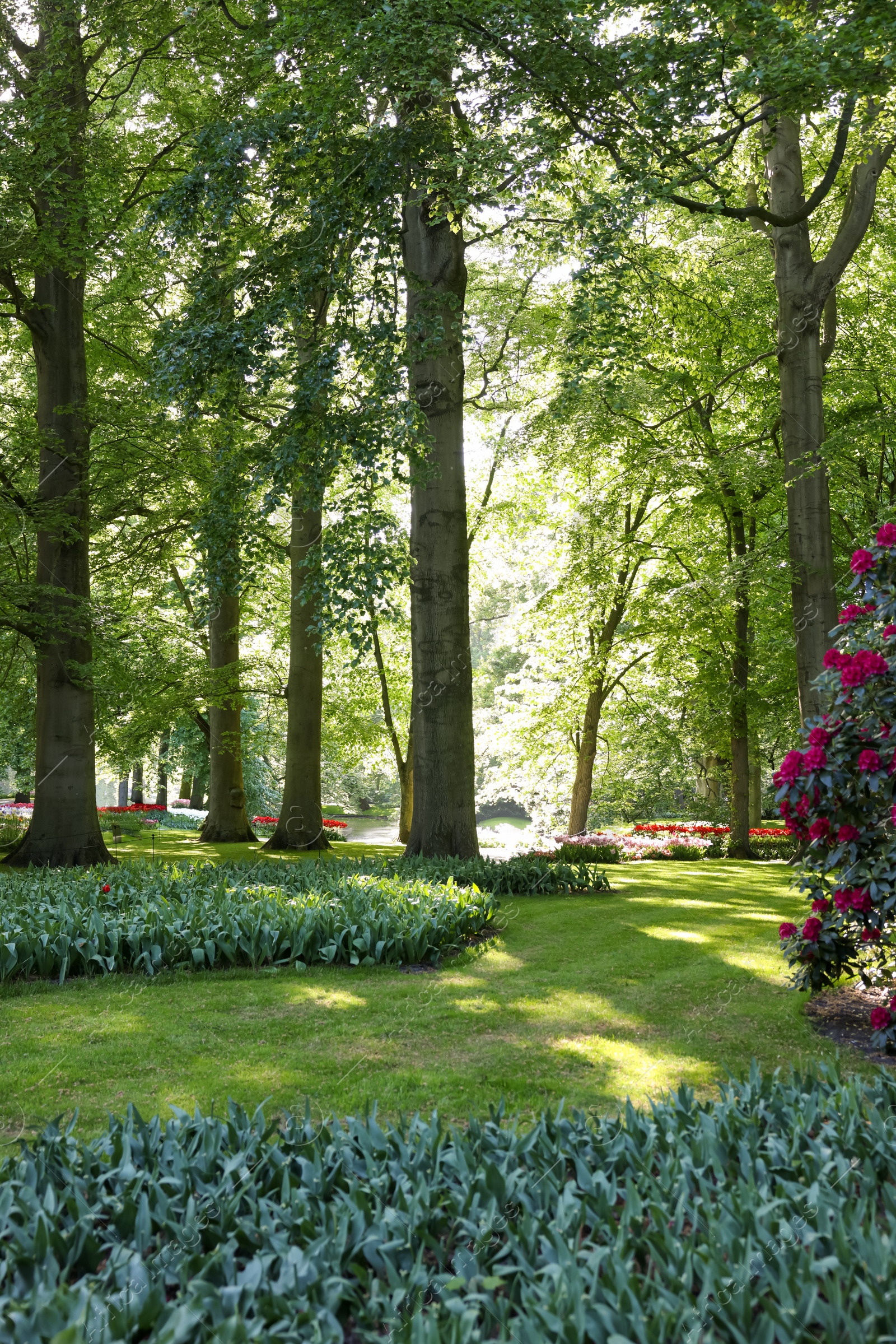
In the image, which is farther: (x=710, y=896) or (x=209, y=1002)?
(x=710, y=896)

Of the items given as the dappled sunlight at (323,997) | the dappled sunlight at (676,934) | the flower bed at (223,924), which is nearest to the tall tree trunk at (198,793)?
the flower bed at (223,924)

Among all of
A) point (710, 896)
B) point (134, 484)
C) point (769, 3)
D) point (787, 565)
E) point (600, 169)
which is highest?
point (600, 169)

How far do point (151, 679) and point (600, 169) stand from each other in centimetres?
1006

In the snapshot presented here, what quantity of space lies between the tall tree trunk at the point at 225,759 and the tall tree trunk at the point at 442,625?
6.74m

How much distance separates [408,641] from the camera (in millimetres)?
20969

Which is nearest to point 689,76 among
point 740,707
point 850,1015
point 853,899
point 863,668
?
point 863,668

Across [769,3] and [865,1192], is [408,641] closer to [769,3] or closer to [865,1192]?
[769,3]

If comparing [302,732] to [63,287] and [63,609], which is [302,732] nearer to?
[63,609]

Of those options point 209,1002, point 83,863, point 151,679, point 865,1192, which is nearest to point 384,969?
point 209,1002

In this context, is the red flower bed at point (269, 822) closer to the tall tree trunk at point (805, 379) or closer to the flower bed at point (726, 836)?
the flower bed at point (726, 836)

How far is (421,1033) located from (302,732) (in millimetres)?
10606

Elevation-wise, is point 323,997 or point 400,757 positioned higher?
point 400,757

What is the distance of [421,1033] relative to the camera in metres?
5.20

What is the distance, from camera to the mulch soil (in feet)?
16.7
